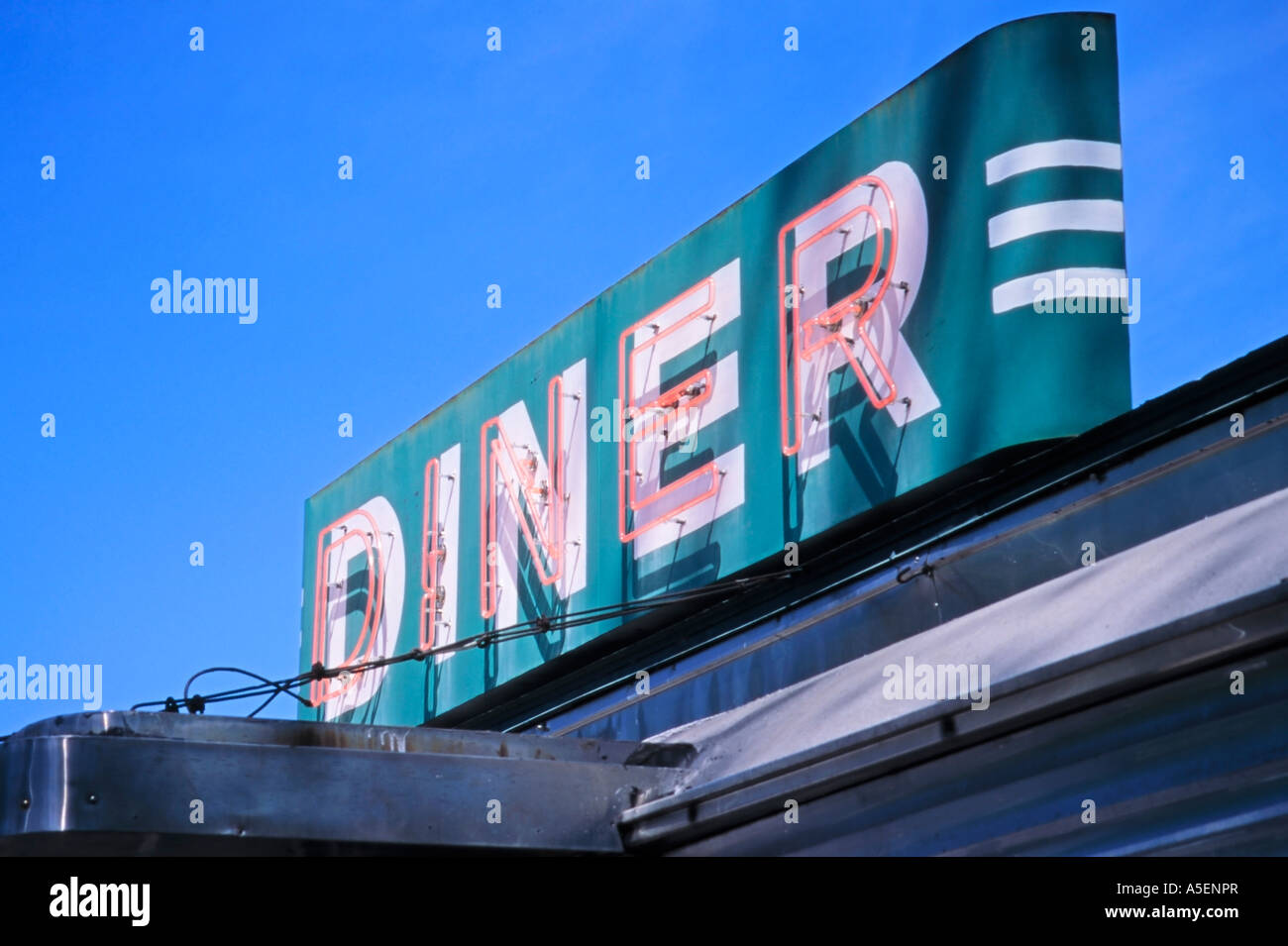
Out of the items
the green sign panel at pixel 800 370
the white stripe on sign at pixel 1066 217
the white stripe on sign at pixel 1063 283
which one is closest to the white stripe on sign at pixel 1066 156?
the green sign panel at pixel 800 370

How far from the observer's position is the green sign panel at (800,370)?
7797 millimetres

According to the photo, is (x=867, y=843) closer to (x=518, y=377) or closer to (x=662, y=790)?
(x=662, y=790)

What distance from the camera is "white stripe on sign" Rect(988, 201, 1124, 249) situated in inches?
305

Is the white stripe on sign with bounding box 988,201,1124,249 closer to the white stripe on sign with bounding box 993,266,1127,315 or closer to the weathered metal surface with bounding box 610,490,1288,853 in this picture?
the white stripe on sign with bounding box 993,266,1127,315

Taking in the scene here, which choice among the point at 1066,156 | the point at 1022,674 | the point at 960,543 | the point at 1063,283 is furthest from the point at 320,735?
the point at 1066,156

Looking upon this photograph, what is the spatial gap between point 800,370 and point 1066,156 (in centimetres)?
176

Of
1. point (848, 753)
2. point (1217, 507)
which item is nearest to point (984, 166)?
point (1217, 507)

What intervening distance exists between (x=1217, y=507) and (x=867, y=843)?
1.76 meters

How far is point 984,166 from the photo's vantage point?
8.08 m

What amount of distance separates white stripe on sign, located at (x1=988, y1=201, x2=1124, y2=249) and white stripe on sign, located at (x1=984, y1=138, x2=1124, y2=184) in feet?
0.61

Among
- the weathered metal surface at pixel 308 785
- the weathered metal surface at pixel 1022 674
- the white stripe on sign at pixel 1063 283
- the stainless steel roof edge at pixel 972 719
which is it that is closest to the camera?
the stainless steel roof edge at pixel 972 719

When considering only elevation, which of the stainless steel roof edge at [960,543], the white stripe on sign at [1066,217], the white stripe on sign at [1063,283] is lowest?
the stainless steel roof edge at [960,543]

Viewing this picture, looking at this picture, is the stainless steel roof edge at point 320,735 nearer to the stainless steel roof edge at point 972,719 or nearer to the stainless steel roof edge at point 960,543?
the stainless steel roof edge at point 972,719

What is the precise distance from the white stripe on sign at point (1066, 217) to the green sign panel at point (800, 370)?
0.4 inches
